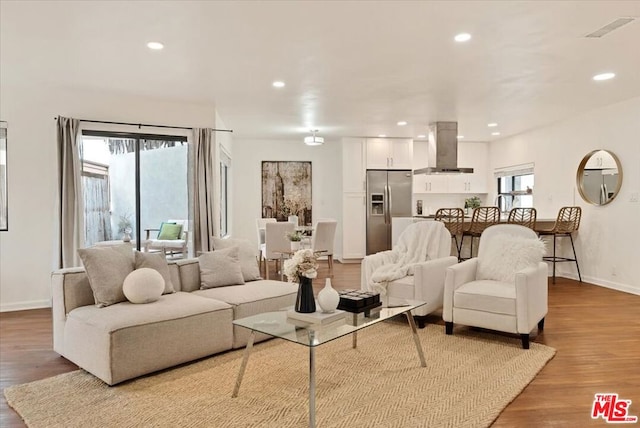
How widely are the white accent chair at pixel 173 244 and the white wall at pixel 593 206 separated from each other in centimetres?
587

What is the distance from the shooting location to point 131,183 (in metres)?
5.51

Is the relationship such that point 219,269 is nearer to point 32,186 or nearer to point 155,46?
point 155,46

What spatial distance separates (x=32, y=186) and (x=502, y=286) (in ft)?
17.1

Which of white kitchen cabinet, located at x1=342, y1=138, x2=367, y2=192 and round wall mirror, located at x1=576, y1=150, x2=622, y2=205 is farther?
white kitchen cabinet, located at x1=342, y1=138, x2=367, y2=192

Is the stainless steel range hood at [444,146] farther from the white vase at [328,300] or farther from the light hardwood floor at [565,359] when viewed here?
the white vase at [328,300]

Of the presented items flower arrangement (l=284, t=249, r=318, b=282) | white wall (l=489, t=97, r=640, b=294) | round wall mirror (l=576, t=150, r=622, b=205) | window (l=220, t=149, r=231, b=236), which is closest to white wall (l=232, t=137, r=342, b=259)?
window (l=220, t=149, r=231, b=236)

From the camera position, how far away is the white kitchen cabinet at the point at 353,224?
852cm

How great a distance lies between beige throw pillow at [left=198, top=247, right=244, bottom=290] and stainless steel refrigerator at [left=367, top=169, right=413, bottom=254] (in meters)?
4.78

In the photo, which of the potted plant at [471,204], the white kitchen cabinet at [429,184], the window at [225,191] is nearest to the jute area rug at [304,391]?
the window at [225,191]

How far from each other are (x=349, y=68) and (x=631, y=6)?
2239mm

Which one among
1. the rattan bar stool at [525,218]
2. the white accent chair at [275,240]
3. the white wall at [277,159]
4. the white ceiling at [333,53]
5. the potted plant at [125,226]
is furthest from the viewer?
the white wall at [277,159]

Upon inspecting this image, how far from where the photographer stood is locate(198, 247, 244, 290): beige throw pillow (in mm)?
3900

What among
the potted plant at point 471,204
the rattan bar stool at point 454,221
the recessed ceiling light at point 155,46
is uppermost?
the recessed ceiling light at point 155,46

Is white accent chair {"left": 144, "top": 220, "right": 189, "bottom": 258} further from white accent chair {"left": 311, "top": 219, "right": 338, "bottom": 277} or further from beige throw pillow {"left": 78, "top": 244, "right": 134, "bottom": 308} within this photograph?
beige throw pillow {"left": 78, "top": 244, "right": 134, "bottom": 308}
